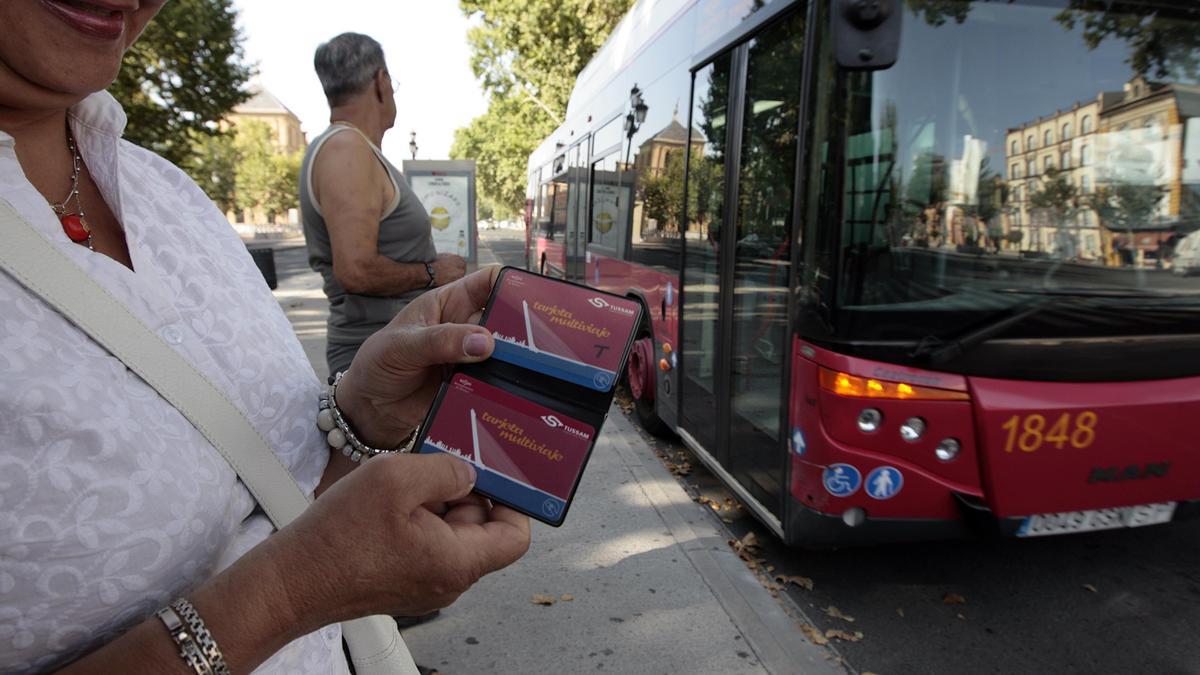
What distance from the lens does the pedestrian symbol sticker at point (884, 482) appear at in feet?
11.1

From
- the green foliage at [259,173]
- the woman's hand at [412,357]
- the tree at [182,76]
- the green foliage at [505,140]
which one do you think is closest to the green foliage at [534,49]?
the green foliage at [505,140]

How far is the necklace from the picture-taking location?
3.33 ft

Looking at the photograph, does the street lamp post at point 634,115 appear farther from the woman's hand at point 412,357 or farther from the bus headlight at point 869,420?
the woman's hand at point 412,357

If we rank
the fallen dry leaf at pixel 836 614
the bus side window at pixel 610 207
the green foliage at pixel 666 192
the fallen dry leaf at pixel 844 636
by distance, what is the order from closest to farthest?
the fallen dry leaf at pixel 844 636 → the fallen dry leaf at pixel 836 614 → the green foliage at pixel 666 192 → the bus side window at pixel 610 207

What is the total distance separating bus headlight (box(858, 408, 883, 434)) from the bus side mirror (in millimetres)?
1420

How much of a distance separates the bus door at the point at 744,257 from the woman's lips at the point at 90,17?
10.0 ft

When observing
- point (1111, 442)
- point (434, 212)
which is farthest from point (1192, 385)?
point (434, 212)

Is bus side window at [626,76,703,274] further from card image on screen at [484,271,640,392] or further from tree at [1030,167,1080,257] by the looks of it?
card image on screen at [484,271,640,392]

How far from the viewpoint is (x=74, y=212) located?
41.6 inches

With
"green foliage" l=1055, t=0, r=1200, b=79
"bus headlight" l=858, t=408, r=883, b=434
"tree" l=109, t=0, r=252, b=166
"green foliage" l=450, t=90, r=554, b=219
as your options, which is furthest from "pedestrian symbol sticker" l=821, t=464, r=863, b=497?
"tree" l=109, t=0, r=252, b=166

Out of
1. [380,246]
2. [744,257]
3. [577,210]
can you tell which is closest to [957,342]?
[744,257]

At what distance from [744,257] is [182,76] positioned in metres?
16.8

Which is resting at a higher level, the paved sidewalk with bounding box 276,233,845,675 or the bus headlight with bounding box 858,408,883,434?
the bus headlight with bounding box 858,408,883,434

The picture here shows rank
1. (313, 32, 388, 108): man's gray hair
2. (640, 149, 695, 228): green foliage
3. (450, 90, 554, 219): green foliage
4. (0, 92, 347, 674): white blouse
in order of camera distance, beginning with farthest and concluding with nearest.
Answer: (450, 90, 554, 219): green foliage, (640, 149, 695, 228): green foliage, (313, 32, 388, 108): man's gray hair, (0, 92, 347, 674): white blouse
